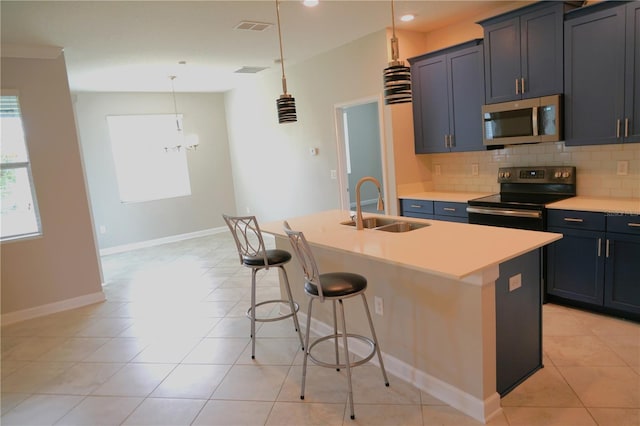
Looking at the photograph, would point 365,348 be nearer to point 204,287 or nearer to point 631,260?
point 631,260

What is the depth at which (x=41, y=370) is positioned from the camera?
3.16m

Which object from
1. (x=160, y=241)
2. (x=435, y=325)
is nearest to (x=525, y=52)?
(x=435, y=325)

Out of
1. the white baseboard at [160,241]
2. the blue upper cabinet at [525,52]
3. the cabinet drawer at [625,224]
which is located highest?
the blue upper cabinet at [525,52]

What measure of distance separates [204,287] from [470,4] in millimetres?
4117

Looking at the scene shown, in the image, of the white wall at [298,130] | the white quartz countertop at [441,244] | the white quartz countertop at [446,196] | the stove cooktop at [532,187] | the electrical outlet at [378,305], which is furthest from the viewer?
the white wall at [298,130]

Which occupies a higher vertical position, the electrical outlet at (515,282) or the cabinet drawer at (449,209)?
the cabinet drawer at (449,209)

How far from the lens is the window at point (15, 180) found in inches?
163

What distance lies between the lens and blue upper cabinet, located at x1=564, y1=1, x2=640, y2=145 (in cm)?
305

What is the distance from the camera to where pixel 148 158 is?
7570mm

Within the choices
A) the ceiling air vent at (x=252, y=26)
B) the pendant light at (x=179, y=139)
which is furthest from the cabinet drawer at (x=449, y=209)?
the pendant light at (x=179, y=139)

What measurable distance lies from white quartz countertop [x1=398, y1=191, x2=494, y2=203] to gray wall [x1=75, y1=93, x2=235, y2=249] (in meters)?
4.66

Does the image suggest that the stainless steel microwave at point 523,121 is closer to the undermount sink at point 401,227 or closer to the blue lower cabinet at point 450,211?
the blue lower cabinet at point 450,211

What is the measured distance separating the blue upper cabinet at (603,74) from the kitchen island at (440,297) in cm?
150

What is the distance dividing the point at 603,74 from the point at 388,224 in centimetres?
204
